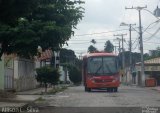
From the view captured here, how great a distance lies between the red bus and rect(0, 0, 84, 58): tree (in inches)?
561

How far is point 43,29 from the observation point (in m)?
28.1

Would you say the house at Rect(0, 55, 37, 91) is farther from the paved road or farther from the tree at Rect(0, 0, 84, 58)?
the tree at Rect(0, 0, 84, 58)

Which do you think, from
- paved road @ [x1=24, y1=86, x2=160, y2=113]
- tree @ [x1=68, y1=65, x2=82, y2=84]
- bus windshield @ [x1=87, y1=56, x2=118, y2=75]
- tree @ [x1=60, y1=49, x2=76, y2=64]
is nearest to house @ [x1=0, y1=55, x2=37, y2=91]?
bus windshield @ [x1=87, y1=56, x2=118, y2=75]

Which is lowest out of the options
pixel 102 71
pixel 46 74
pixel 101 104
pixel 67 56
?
pixel 101 104

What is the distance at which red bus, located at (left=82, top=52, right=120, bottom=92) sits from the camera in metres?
44.4

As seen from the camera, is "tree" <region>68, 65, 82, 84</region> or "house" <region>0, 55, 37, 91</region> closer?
"house" <region>0, 55, 37, 91</region>

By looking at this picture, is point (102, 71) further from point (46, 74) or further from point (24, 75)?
point (24, 75)

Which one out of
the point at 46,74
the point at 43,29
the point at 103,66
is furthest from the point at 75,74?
the point at 43,29

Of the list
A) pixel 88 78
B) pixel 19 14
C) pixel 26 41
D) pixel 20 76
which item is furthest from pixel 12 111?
pixel 20 76

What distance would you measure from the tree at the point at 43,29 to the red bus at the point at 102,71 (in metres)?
14.2

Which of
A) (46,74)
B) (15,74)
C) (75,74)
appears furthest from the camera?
(75,74)

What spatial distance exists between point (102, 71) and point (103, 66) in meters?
0.44

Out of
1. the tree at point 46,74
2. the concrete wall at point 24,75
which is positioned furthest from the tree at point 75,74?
the tree at point 46,74

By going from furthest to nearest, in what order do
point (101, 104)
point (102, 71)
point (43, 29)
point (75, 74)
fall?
point (75, 74)
point (102, 71)
point (43, 29)
point (101, 104)
